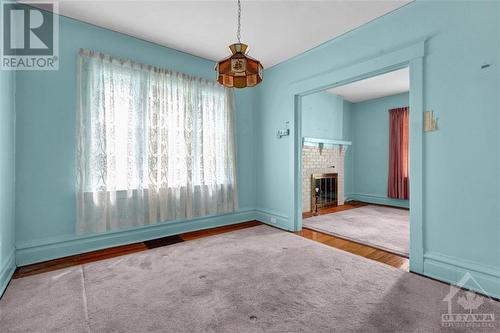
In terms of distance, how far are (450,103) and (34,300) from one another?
400 centimetres

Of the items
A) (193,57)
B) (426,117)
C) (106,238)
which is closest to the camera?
(426,117)

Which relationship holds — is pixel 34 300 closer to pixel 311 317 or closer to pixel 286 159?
pixel 311 317

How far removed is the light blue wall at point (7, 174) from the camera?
2035 millimetres

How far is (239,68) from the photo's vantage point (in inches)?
69.4

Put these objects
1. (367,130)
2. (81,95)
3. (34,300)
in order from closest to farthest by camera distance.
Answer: (34,300) → (81,95) → (367,130)

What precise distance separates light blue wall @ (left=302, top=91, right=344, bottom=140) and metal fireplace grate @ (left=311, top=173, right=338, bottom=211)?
40.6 inches

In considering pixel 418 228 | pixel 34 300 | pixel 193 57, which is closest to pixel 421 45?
pixel 418 228

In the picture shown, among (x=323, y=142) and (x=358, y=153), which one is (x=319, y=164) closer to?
(x=323, y=142)

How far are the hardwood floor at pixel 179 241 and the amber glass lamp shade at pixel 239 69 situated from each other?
2382 mm

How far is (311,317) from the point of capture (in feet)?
5.37

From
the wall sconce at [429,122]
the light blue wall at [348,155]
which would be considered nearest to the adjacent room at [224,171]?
the wall sconce at [429,122]

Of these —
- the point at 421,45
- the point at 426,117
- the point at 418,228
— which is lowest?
the point at 418,228

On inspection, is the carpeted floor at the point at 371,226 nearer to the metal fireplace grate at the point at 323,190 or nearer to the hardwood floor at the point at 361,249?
the hardwood floor at the point at 361,249

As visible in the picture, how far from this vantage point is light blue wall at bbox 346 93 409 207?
612cm
